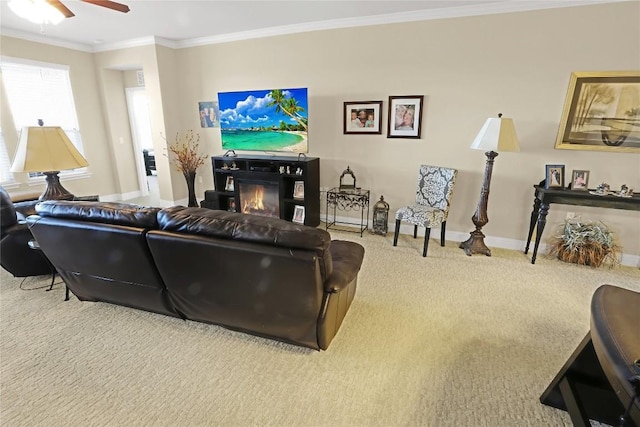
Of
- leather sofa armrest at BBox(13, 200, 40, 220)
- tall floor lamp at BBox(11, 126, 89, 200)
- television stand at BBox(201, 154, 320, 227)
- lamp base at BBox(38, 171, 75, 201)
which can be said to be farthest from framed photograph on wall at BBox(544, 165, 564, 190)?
leather sofa armrest at BBox(13, 200, 40, 220)

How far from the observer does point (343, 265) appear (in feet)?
6.14

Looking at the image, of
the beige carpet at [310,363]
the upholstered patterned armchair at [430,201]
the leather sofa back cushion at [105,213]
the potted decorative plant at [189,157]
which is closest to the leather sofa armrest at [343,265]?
the beige carpet at [310,363]

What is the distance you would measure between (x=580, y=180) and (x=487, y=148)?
1055 mm

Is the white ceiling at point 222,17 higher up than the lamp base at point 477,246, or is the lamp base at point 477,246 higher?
the white ceiling at point 222,17

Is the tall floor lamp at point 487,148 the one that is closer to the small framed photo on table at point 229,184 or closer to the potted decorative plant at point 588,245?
the potted decorative plant at point 588,245

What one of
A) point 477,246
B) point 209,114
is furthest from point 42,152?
point 477,246

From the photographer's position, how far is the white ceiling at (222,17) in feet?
10.5

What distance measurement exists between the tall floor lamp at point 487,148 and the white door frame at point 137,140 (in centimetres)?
544

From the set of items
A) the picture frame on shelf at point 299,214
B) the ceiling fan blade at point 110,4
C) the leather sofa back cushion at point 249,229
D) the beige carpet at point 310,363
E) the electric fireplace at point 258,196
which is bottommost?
the beige carpet at point 310,363

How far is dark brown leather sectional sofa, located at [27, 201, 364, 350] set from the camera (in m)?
1.57

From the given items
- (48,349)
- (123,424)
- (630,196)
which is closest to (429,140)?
(630,196)

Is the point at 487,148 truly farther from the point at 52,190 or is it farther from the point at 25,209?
the point at 25,209

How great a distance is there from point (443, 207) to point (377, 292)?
141 cm

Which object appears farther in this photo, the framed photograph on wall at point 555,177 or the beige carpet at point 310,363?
the framed photograph on wall at point 555,177
